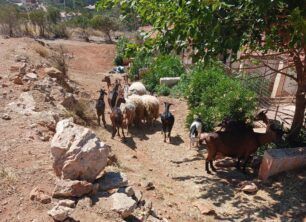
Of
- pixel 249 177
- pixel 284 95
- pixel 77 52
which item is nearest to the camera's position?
pixel 249 177

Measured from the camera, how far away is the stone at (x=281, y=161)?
26.2 feet

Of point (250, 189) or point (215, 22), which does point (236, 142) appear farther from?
point (215, 22)

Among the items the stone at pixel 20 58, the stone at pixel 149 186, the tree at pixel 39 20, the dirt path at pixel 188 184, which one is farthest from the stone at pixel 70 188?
the tree at pixel 39 20

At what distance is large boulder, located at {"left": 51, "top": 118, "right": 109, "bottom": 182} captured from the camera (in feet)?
17.7

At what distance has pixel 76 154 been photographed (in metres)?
5.40

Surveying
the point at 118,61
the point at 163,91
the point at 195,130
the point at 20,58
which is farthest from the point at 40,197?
the point at 118,61

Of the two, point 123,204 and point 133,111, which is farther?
point 133,111

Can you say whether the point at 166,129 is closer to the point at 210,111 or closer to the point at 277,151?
the point at 210,111

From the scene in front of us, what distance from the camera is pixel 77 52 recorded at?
31.3 m

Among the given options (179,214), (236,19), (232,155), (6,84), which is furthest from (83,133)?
(6,84)

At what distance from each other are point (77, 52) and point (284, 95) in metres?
21.2

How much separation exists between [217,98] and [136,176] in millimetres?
3957

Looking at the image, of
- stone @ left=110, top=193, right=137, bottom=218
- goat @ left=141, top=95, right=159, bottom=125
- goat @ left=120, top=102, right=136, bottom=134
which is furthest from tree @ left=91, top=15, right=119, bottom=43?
stone @ left=110, top=193, right=137, bottom=218

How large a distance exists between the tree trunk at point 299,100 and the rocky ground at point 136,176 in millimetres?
1171
